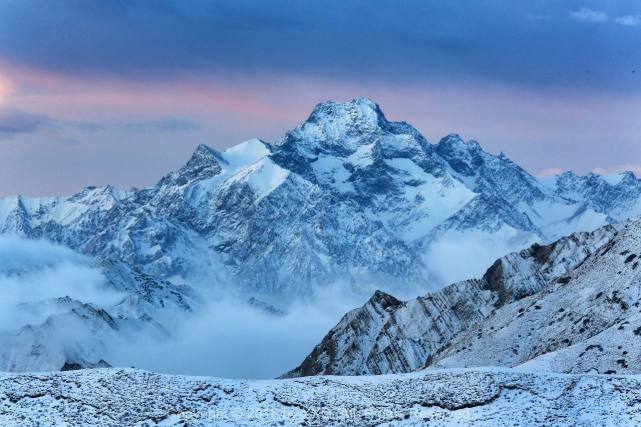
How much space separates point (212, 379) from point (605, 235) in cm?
10463

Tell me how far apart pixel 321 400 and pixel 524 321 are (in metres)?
60.1

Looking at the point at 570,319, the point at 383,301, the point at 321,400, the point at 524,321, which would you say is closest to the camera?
the point at 321,400

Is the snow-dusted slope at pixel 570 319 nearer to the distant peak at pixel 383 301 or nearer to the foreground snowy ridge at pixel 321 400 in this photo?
the foreground snowy ridge at pixel 321 400

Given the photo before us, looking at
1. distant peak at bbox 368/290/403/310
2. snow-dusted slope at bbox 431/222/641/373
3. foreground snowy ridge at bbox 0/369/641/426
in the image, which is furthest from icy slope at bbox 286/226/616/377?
foreground snowy ridge at bbox 0/369/641/426

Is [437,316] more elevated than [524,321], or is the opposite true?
[437,316]

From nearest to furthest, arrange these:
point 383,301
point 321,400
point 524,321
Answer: point 321,400 < point 524,321 < point 383,301

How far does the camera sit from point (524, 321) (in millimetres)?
118250

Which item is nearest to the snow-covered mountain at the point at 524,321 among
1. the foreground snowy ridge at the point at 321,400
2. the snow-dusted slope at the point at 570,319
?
the snow-dusted slope at the point at 570,319

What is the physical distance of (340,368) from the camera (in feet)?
525

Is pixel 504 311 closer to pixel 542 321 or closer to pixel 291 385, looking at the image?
pixel 542 321

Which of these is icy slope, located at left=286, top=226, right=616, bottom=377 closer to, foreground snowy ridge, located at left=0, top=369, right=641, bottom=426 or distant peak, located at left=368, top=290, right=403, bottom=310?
distant peak, located at left=368, top=290, right=403, bottom=310

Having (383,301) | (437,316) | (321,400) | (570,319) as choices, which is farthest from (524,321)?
(321,400)

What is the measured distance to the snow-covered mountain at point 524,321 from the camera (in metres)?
92.6

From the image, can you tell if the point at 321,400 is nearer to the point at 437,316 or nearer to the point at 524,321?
the point at 524,321
